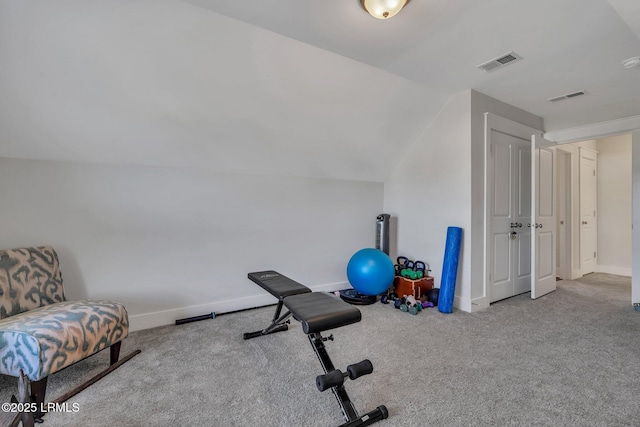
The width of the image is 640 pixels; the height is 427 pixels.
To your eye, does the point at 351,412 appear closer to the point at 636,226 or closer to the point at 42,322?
the point at 42,322

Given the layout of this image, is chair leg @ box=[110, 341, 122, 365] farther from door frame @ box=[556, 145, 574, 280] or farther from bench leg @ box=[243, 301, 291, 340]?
Answer: door frame @ box=[556, 145, 574, 280]

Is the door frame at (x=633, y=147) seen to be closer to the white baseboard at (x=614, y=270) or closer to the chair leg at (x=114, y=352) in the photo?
the white baseboard at (x=614, y=270)

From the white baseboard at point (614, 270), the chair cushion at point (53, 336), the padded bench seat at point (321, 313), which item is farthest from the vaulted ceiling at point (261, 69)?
the white baseboard at point (614, 270)

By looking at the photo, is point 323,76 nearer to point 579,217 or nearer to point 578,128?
point 578,128

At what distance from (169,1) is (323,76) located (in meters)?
1.32

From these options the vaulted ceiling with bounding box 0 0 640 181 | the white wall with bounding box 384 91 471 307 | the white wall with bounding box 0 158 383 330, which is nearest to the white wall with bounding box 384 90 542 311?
the white wall with bounding box 384 91 471 307

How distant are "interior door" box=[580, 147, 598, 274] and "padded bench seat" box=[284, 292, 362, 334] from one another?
214 inches

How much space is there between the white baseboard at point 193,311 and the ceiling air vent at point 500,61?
3.32m

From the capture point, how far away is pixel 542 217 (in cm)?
392

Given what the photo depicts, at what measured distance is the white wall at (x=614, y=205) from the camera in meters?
5.11

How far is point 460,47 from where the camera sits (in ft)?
8.06

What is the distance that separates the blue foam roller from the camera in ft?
10.6

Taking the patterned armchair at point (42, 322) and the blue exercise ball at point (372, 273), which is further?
the blue exercise ball at point (372, 273)

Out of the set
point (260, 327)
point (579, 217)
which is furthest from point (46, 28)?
point (579, 217)
